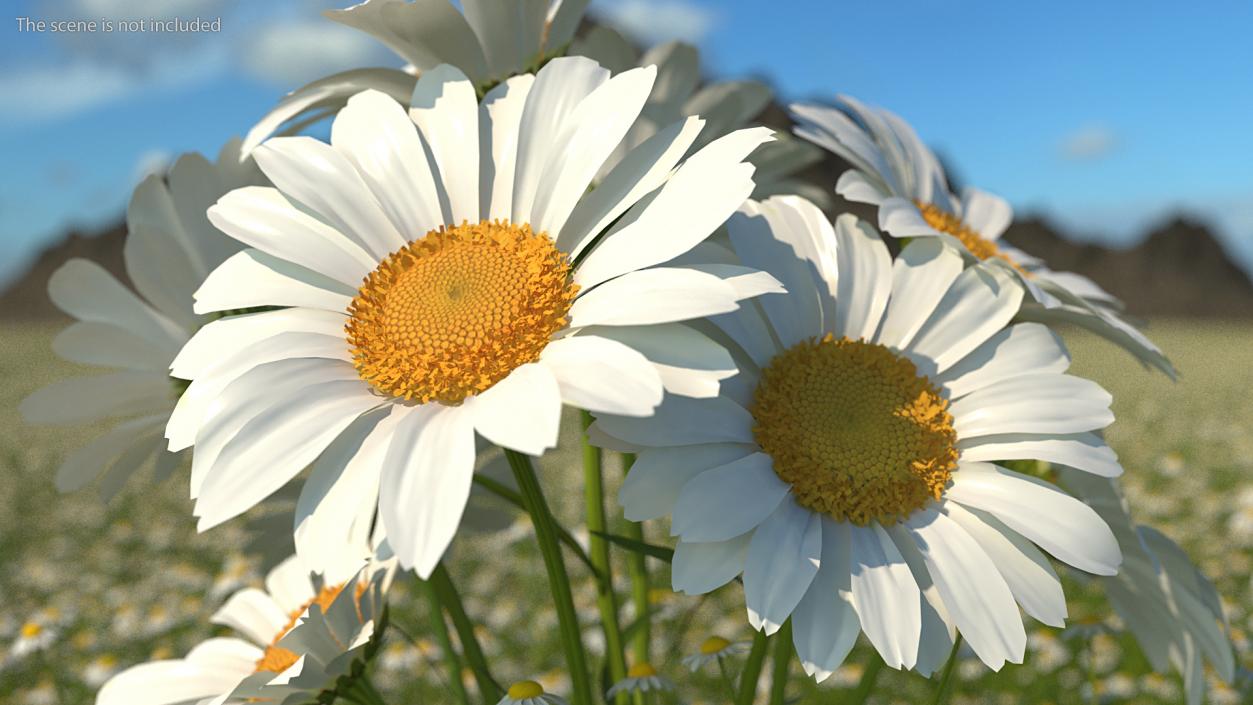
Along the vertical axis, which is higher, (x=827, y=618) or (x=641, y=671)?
(x=827, y=618)

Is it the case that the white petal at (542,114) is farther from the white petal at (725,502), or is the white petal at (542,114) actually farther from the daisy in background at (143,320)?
Answer: the daisy in background at (143,320)

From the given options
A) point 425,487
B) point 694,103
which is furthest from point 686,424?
point 694,103

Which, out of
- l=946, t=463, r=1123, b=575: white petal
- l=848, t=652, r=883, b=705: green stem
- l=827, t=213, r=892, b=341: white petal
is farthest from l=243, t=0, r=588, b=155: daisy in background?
l=848, t=652, r=883, b=705: green stem

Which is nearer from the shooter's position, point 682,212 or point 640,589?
point 682,212

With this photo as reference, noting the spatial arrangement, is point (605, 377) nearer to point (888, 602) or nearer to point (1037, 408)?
point (888, 602)

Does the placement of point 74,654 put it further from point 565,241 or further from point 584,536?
point 565,241

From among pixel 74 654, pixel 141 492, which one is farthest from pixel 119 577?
pixel 141 492

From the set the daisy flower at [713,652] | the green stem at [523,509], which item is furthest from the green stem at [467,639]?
the daisy flower at [713,652]
